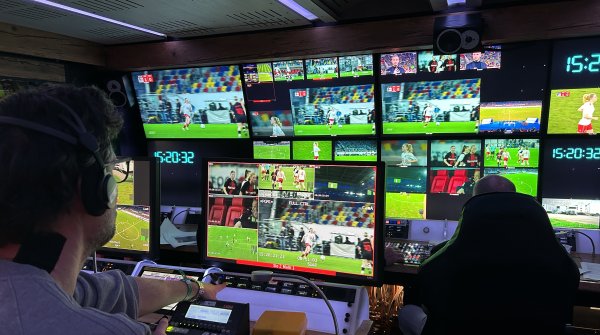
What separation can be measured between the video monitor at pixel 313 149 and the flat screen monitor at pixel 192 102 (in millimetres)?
473

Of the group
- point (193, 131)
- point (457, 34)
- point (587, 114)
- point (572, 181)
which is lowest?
point (572, 181)

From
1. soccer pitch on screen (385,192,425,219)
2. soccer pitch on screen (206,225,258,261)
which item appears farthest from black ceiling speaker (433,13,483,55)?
soccer pitch on screen (206,225,258,261)

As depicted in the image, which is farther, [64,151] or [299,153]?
[299,153]

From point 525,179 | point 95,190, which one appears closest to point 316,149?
point 525,179

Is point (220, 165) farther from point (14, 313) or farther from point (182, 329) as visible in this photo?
point (14, 313)

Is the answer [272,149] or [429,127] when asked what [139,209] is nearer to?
[272,149]

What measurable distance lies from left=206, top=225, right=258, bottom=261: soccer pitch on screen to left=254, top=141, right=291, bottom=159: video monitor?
2016mm

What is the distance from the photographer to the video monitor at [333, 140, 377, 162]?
344cm

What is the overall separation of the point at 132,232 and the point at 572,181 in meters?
2.80

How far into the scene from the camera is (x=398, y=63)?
3205mm

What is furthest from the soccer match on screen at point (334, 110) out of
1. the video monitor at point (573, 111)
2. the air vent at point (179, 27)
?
the video monitor at point (573, 111)

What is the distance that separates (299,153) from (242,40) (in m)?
1.01

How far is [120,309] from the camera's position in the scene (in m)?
1.24

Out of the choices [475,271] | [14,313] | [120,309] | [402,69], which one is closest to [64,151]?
[14,313]
